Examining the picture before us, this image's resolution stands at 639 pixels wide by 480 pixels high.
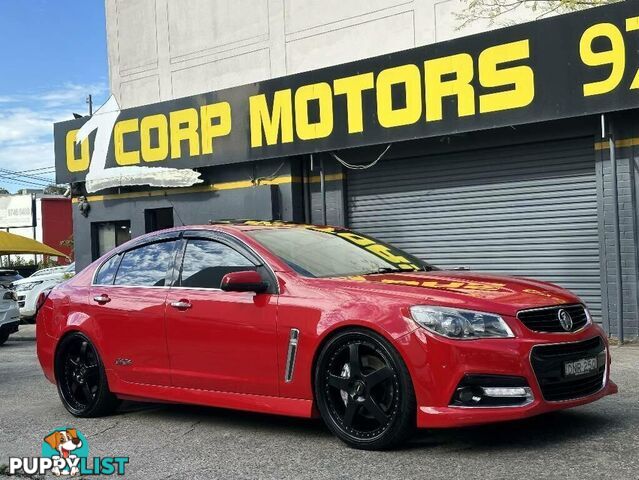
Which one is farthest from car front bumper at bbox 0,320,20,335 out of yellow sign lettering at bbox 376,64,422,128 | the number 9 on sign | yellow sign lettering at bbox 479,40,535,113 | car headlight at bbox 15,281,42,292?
the number 9 on sign

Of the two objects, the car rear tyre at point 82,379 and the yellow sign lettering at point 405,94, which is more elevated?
the yellow sign lettering at point 405,94

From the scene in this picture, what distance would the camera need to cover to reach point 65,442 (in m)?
6.27

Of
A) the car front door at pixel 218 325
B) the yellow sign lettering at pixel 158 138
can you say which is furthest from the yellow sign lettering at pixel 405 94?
the car front door at pixel 218 325

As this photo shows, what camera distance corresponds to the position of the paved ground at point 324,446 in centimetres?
489

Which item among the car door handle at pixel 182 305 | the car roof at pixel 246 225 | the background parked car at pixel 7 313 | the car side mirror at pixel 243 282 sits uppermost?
the car roof at pixel 246 225

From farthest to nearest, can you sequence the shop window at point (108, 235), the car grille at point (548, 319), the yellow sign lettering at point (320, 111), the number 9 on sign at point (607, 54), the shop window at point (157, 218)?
the shop window at point (108, 235), the shop window at point (157, 218), the yellow sign lettering at point (320, 111), the number 9 on sign at point (607, 54), the car grille at point (548, 319)

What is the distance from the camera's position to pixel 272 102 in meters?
15.3

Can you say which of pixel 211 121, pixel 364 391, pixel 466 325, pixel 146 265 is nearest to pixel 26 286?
pixel 211 121

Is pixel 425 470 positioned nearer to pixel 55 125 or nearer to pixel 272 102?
pixel 272 102

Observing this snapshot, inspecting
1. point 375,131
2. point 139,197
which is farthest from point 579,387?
point 139,197

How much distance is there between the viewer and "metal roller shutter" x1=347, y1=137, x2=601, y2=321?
1214 cm

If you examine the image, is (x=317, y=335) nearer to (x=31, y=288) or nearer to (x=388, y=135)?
(x=388, y=135)

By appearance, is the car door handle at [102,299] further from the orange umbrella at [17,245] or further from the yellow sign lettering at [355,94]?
the orange umbrella at [17,245]

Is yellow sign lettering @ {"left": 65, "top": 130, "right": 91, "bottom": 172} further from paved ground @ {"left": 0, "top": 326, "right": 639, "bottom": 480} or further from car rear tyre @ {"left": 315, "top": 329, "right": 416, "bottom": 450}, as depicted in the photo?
car rear tyre @ {"left": 315, "top": 329, "right": 416, "bottom": 450}
